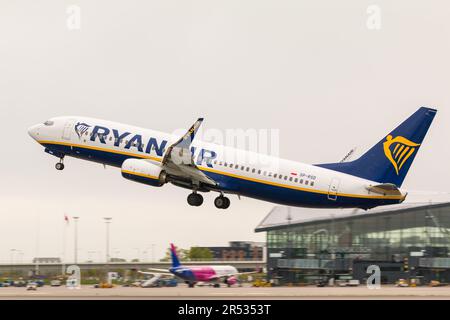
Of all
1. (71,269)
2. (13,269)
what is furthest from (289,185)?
(13,269)

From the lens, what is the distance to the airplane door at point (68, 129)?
79688 mm

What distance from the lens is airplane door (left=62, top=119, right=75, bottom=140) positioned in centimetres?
7969

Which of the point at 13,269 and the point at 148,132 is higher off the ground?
the point at 148,132

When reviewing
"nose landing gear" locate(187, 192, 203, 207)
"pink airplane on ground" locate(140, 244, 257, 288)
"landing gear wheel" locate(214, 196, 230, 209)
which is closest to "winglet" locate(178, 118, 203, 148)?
"nose landing gear" locate(187, 192, 203, 207)

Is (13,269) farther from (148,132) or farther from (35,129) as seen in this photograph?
(148,132)

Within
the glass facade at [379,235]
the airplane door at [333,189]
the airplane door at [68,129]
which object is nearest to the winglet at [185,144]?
the airplane door at [68,129]

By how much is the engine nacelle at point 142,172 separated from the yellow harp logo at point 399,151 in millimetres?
17492

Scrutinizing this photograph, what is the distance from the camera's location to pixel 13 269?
137m

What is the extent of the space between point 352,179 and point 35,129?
1147 inches
